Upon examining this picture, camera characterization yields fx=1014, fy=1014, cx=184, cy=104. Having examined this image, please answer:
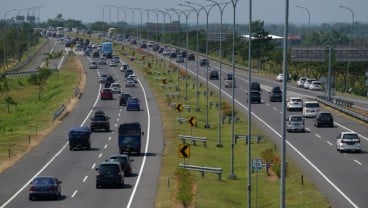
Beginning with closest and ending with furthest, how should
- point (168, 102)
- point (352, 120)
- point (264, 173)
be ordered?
point (264, 173) < point (352, 120) < point (168, 102)

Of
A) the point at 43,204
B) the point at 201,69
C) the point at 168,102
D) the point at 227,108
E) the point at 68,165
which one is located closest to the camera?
the point at 43,204

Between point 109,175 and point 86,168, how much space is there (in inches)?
376

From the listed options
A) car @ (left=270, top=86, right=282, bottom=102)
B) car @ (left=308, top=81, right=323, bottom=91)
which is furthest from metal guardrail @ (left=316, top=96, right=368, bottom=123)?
car @ (left=308, top=81, right=323, bottom=91)

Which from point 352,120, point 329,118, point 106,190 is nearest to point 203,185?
point 106,190

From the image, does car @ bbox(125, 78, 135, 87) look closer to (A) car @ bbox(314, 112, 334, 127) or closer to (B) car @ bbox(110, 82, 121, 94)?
(B) car @ bbox(110, 82, 121, 94)

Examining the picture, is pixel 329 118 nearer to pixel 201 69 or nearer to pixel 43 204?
pixel 43 204

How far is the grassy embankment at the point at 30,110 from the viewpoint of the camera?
239ft

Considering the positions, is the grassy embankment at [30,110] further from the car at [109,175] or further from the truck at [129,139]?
the car at [109,175]

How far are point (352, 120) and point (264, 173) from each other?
33713 mm

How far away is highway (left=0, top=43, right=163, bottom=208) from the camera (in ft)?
155

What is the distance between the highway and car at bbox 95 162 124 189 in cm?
42

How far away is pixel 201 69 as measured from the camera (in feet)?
557

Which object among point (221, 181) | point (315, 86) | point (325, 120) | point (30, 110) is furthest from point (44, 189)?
point (315, 86)

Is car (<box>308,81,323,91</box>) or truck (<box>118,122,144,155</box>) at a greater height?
truck (<box>118,122,144,155</box>)
